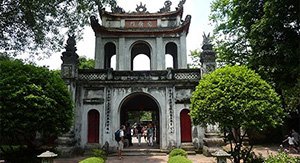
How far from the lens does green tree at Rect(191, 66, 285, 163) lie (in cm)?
945

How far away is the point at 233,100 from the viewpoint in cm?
979

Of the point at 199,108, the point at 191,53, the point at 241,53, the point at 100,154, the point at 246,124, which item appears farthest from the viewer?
the point at 191,53

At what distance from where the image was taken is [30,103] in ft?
30.4

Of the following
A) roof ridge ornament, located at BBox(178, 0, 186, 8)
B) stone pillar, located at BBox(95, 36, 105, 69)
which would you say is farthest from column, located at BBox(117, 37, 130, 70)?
roof ridge ornament, located at BBox(178, 0, 186, 8)

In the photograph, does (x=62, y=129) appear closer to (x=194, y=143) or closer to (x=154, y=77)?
(x=154, y=77)

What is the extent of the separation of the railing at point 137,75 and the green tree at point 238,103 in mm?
4549

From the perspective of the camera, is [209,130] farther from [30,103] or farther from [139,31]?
[30,103]

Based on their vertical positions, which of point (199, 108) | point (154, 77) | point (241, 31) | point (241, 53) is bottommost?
point (199, 108)

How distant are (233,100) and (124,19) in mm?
12750

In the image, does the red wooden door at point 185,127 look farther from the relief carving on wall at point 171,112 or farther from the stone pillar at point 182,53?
the stone pillar at point 182,53

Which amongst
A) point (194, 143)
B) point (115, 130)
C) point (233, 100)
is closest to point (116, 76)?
point (115, 130)

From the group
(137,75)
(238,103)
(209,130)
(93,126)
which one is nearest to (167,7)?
(137,75)

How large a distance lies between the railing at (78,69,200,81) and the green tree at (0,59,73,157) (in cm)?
460

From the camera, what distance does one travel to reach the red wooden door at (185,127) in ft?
49.1
